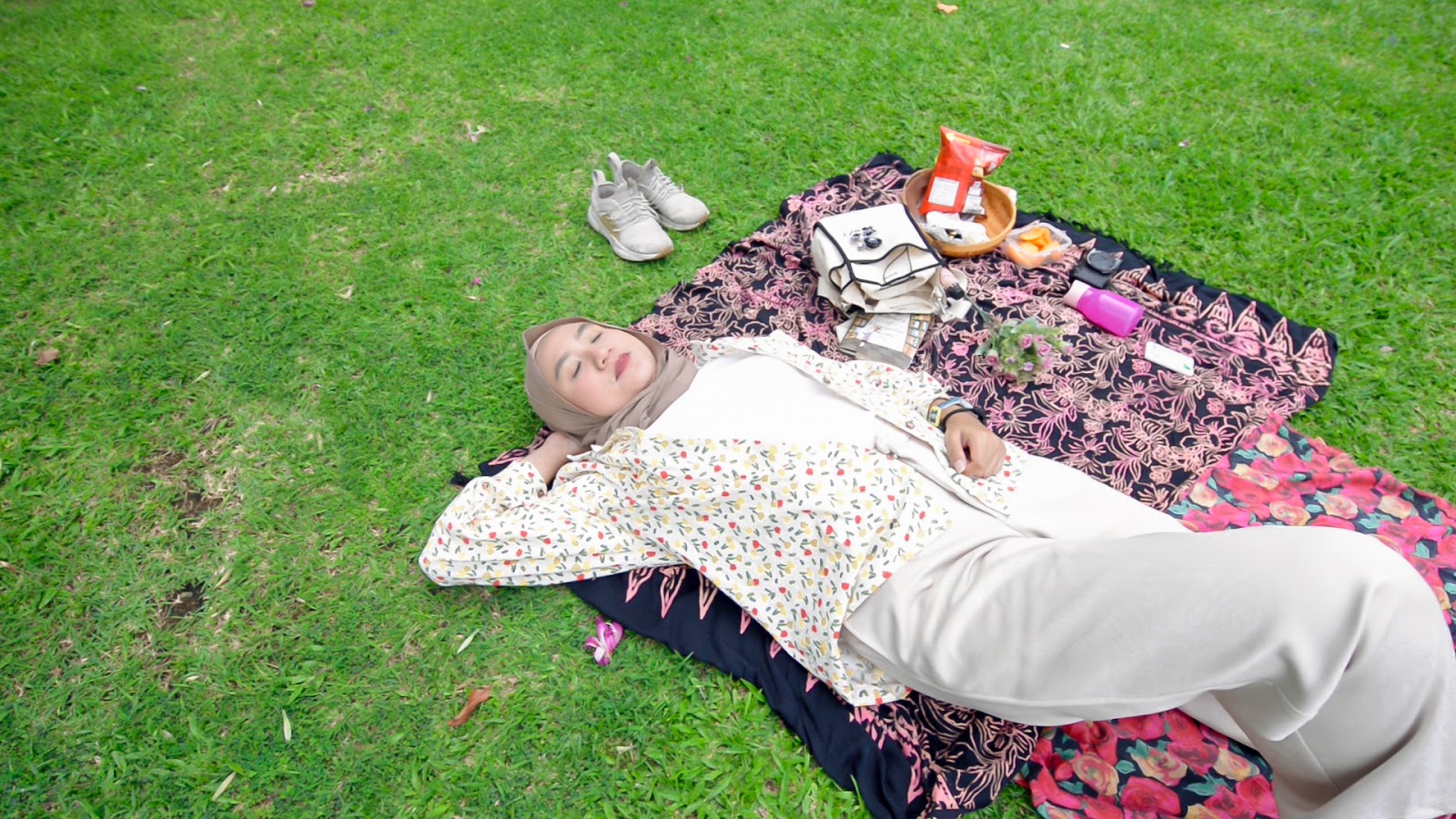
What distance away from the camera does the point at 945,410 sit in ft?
9.98

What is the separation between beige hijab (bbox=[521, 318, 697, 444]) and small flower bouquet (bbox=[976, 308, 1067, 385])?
1.50 metres

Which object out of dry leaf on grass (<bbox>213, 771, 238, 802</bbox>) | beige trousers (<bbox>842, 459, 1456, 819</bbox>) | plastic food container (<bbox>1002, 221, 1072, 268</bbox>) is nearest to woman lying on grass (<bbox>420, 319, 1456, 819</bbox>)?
beige trousers (<bbox>842, 459, 1456, 819</bbox>)

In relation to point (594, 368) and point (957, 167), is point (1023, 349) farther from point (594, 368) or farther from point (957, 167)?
point (594, 368)

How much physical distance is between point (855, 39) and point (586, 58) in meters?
2.00

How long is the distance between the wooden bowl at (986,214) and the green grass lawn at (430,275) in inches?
11.7

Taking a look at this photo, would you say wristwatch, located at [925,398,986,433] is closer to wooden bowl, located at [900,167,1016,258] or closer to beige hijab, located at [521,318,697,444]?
beige hijab, located at [521,318,697,444]

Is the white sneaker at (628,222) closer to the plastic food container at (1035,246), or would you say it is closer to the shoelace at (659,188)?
the shoelace at (659,188)

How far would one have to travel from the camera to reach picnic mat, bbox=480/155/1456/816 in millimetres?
2490

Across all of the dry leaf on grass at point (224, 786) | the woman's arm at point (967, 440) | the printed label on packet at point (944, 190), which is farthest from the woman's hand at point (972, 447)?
the dry leaf on grass at point (224, 786)

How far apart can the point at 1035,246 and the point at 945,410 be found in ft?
5.21

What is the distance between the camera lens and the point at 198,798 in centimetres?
255

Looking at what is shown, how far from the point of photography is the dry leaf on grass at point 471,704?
2693 millimetres

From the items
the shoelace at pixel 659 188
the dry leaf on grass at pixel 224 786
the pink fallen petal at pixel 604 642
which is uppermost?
the shoelace at pixel 659 188

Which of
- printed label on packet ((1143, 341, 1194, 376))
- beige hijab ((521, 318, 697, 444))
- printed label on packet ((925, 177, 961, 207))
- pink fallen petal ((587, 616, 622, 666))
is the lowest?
pink fallen petal ((587, 616, 622, 666))
